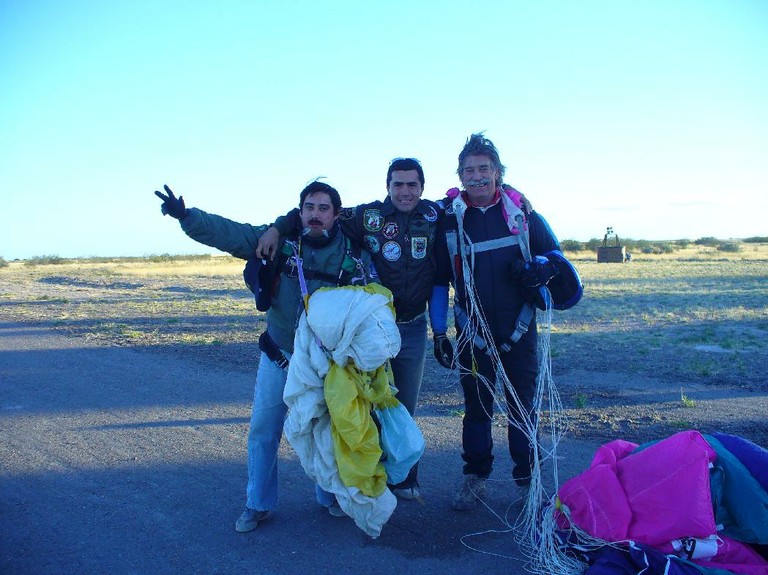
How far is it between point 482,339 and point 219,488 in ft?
6.79

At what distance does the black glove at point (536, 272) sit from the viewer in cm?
352

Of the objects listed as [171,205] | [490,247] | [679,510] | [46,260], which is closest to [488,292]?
[490,247]

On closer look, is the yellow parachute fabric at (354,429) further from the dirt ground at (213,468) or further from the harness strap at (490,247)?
the harness strap at (490,247)

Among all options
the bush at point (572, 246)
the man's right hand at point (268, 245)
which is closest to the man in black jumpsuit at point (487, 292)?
the man's right hand at point (268, 245)

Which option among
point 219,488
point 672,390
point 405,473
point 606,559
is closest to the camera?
point 606,559

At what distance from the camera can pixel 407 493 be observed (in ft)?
12.9

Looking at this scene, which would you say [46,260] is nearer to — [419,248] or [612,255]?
[612,255]

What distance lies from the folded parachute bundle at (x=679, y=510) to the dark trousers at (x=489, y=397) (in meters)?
0.69

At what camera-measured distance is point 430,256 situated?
385 centimetres

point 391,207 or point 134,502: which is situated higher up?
point 391,207

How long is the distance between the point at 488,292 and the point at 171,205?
192 centimetres

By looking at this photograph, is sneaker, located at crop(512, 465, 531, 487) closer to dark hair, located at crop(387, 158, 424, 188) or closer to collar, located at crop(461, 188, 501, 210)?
collar, located at crop(461, 188, 501, 210)

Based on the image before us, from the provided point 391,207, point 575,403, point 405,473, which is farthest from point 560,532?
point 575,403

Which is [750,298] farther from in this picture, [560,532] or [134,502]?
[134,502]
